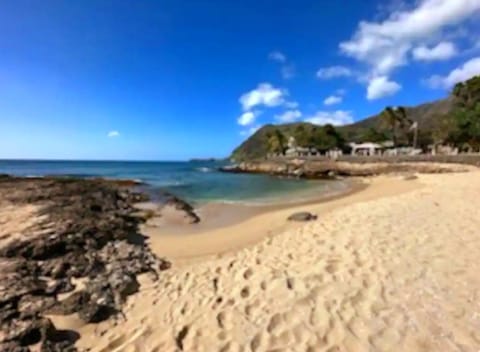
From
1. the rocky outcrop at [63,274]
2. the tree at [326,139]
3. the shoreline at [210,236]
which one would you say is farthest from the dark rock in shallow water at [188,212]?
the tree at [326,139]

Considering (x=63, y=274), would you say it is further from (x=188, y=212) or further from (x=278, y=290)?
(x=188, y=212)

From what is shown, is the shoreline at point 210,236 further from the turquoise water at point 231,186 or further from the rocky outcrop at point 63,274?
the turquoise water at point 231,186

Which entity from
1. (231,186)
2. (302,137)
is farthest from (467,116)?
(302,137)

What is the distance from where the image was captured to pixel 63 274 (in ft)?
20.2

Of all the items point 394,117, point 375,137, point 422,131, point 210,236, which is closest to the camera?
point 210,236

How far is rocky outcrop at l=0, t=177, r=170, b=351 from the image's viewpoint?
412 centimetres

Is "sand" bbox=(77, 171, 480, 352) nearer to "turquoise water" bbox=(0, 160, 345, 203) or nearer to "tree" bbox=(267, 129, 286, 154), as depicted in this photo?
"turquoise water" bbox=(0, 160, 345, 203)

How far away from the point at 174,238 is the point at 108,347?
6.20 metres

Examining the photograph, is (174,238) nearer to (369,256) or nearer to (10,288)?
(10,288)

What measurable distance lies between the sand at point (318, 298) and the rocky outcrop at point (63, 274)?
35 centimetres

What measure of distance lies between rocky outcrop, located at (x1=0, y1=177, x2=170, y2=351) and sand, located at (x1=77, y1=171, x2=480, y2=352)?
1.14 feet

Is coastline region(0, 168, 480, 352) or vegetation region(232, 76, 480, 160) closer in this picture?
coastline region(0, 168, 480, 352)

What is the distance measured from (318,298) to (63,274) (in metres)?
4.65

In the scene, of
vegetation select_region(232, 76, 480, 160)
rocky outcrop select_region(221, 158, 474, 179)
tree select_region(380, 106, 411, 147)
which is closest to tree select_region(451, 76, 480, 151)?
vegetation select_region(232, 76, 480, 160)
